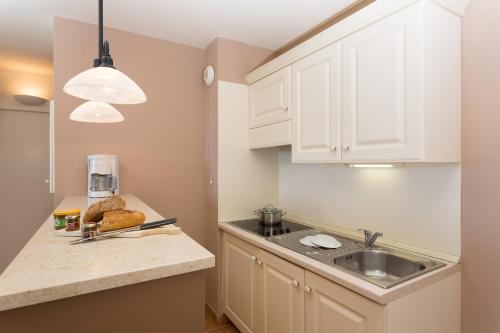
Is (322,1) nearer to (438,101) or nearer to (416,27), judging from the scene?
(416,27)

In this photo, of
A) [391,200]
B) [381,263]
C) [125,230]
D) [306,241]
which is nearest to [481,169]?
[391,200]

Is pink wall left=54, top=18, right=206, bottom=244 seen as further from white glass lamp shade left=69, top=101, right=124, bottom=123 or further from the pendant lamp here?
the pendant lamp

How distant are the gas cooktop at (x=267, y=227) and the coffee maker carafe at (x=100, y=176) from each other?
38.6 inches

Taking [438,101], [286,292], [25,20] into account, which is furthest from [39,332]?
[25,20]

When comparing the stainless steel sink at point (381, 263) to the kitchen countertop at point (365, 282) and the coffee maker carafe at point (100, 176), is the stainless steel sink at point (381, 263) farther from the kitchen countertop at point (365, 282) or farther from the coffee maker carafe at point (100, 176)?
the coffee maker carafe at point (100, 176)

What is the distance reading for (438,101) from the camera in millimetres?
1212

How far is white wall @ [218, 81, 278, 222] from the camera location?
229 centimetres

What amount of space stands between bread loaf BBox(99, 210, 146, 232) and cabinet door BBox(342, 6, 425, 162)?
1105 millimetres

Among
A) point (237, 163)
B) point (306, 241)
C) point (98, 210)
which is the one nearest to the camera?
point (98, 210)

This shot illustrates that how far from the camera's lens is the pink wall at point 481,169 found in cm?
121

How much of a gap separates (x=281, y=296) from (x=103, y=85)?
1.40 meters

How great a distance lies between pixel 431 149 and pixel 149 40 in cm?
223

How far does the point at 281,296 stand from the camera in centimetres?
157

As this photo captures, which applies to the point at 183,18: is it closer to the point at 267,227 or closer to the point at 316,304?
the point at 267,227
